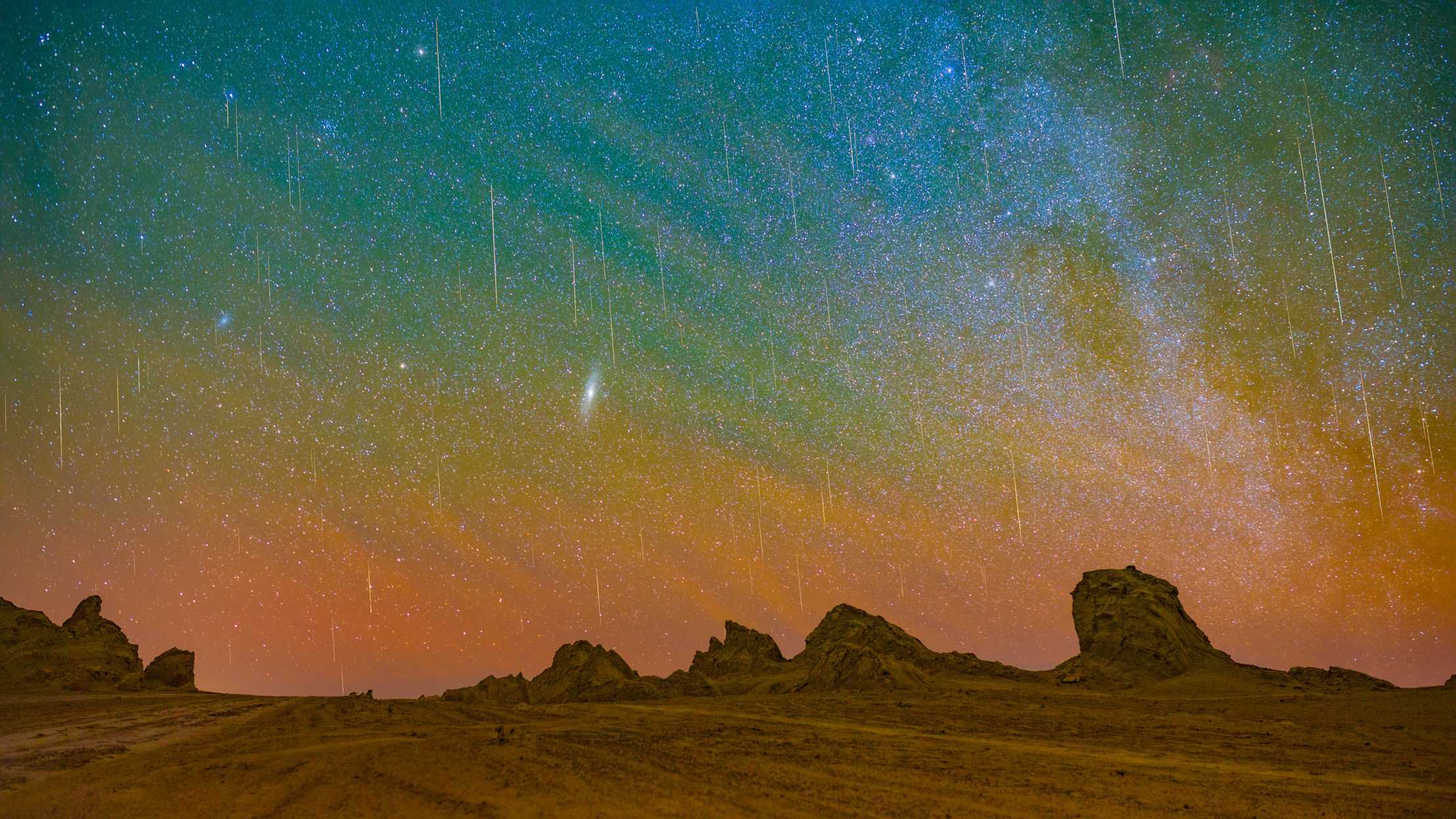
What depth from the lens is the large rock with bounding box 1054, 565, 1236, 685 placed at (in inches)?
1487

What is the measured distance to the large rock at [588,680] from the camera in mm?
38844

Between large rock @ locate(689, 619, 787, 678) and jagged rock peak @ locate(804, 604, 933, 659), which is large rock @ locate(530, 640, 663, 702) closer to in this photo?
large rock @ locate(689, 619, 787, 678)

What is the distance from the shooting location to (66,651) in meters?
41.8

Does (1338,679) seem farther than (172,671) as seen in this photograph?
No

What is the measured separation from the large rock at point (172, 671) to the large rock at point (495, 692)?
18.4 metres

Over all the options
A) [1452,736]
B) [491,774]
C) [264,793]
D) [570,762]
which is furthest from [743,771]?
[1452,736]

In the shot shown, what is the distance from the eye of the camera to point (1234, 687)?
32.8m

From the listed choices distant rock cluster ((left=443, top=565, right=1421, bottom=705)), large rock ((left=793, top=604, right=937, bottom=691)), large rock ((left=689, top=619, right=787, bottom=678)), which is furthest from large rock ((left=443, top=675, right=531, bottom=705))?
large rock ((left=793, top=604, right=937, bottom=691))

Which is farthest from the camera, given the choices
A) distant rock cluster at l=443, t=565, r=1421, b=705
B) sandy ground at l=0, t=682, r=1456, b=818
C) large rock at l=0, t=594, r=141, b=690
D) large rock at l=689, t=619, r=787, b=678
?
large rock at l=689, t=619, r=787, b=678

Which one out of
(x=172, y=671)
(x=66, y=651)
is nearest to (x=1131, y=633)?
(x=172, y=671)

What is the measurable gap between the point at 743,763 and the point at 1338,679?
36662 mm

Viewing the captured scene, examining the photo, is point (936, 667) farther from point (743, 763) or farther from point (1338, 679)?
point (743, 763)

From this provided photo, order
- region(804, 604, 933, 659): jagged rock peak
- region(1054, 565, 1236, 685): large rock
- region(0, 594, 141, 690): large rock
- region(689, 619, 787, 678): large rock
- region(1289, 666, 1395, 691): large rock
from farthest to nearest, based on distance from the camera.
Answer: region(689, 619, 787, 678): large rock < region(804, 604, 933, 659): jagged rock peak < region(0, 594, 141, 690): large rock < region(1054, 565, 1236, 685): large rock < region(1289, 666, 1395, 691): large rock

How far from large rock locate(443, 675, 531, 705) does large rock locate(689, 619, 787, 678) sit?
1259 cm
